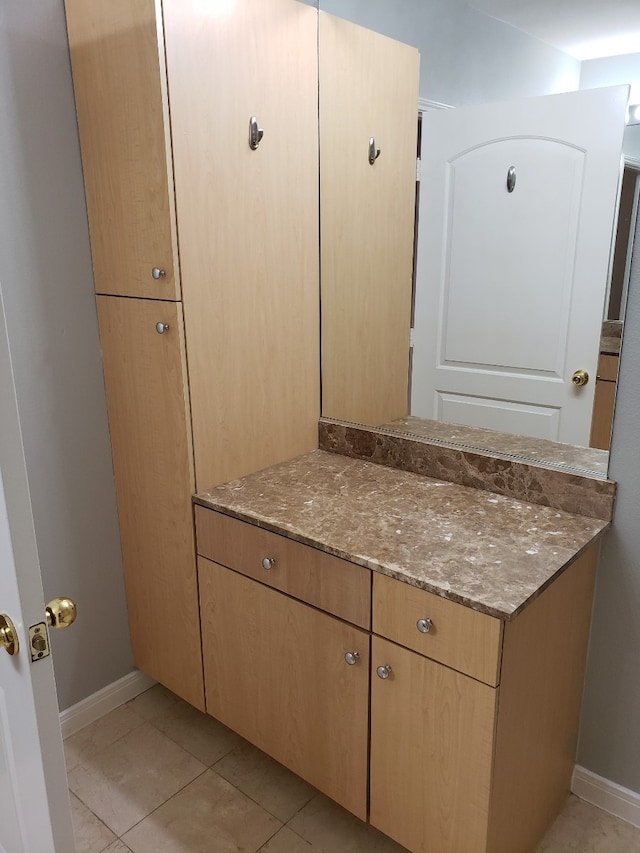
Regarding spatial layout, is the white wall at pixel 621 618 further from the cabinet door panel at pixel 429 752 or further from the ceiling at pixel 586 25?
the cabinet door panel at pixel 429 752

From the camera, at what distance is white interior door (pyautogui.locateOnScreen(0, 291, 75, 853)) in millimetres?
944

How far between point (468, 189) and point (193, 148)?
0.70 metres

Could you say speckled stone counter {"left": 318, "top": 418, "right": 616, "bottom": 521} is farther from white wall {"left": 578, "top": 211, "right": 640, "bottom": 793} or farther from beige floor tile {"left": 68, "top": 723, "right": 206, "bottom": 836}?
beige floor tile {"left": 68, "top": 723, "right": 206, "bottom": 836}

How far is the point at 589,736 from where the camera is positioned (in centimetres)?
176

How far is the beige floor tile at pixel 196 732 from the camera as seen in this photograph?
6.60 ft

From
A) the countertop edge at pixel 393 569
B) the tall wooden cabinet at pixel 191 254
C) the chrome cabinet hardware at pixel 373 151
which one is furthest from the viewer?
the chrome cabinet hardware at pixel 373 151

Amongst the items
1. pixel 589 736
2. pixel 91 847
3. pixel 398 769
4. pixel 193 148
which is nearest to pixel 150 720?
pixel 91 847

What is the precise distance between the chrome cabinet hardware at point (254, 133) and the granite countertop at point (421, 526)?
90 centimetres

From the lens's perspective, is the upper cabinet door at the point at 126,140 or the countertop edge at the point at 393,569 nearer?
the countertop edge at the point at 393,569

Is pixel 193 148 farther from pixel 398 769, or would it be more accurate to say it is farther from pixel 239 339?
pixel 398 769

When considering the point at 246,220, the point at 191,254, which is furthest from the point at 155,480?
the point at 246,220

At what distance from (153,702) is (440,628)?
51.6 inches

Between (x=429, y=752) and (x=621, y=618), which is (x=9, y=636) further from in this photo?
(x=621, y=618)

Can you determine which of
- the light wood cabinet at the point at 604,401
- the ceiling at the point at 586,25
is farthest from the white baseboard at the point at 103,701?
the ceiling at the point at 586,25
